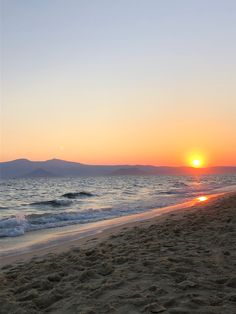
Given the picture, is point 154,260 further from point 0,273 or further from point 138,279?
point 0,273

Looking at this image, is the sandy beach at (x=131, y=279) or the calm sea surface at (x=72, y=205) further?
the calm sea surface at (x=72, y=205)

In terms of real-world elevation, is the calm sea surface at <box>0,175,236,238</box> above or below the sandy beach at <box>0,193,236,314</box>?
below

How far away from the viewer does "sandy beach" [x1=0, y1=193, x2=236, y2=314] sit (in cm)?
495

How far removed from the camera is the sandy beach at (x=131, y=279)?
4.95 meters

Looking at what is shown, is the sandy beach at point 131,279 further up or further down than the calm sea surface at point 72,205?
further up

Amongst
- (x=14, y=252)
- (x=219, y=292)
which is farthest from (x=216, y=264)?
(x=14, y=252)

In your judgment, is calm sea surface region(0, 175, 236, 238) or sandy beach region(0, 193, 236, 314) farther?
calm sea surface region(0, 175, 236, 238)

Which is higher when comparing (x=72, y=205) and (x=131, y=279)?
(x=131, y=279)

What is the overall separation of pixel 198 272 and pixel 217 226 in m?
4.75

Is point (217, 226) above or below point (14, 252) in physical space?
above

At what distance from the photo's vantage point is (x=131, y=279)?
5.96 m

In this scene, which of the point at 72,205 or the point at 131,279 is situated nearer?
the point at 131,279

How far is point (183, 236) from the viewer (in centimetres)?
961

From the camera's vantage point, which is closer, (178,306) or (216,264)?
(178,306)
